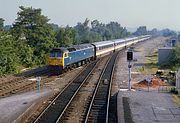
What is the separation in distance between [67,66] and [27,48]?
1361 cm

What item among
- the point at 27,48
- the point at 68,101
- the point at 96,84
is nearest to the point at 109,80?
the point at 96,84

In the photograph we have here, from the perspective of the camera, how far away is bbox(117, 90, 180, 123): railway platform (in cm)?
1710

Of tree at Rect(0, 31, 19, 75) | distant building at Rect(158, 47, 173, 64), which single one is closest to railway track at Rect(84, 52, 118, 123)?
tree at Rect(0, 31, 19, 75)

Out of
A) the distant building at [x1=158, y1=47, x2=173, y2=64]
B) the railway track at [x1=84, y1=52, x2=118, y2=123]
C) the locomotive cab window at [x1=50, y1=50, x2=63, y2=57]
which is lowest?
the railway track at [x1=84, y1=52, x2=118, y2=123]

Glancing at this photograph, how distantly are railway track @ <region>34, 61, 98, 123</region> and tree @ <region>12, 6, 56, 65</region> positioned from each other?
2205 cm

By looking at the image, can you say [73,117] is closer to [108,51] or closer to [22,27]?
[22,27]

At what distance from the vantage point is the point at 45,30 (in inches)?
2194

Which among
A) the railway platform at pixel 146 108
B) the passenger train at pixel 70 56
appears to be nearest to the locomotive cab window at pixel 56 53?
the passenger train at pixel 70 56

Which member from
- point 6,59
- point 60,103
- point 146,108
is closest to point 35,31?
point 6,59

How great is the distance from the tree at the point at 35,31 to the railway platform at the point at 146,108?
95.2 feet

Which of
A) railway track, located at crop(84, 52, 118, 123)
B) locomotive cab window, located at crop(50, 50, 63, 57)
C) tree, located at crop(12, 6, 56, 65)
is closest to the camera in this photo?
railway track, located at crop(84, 52, 118, 123)

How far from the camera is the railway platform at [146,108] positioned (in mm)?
17100

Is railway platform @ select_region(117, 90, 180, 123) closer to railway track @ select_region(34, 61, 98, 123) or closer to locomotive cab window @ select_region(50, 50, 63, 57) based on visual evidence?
railway track @ select_region(34, 61, 98, 123)

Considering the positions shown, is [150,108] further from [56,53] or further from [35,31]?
[35,31]
